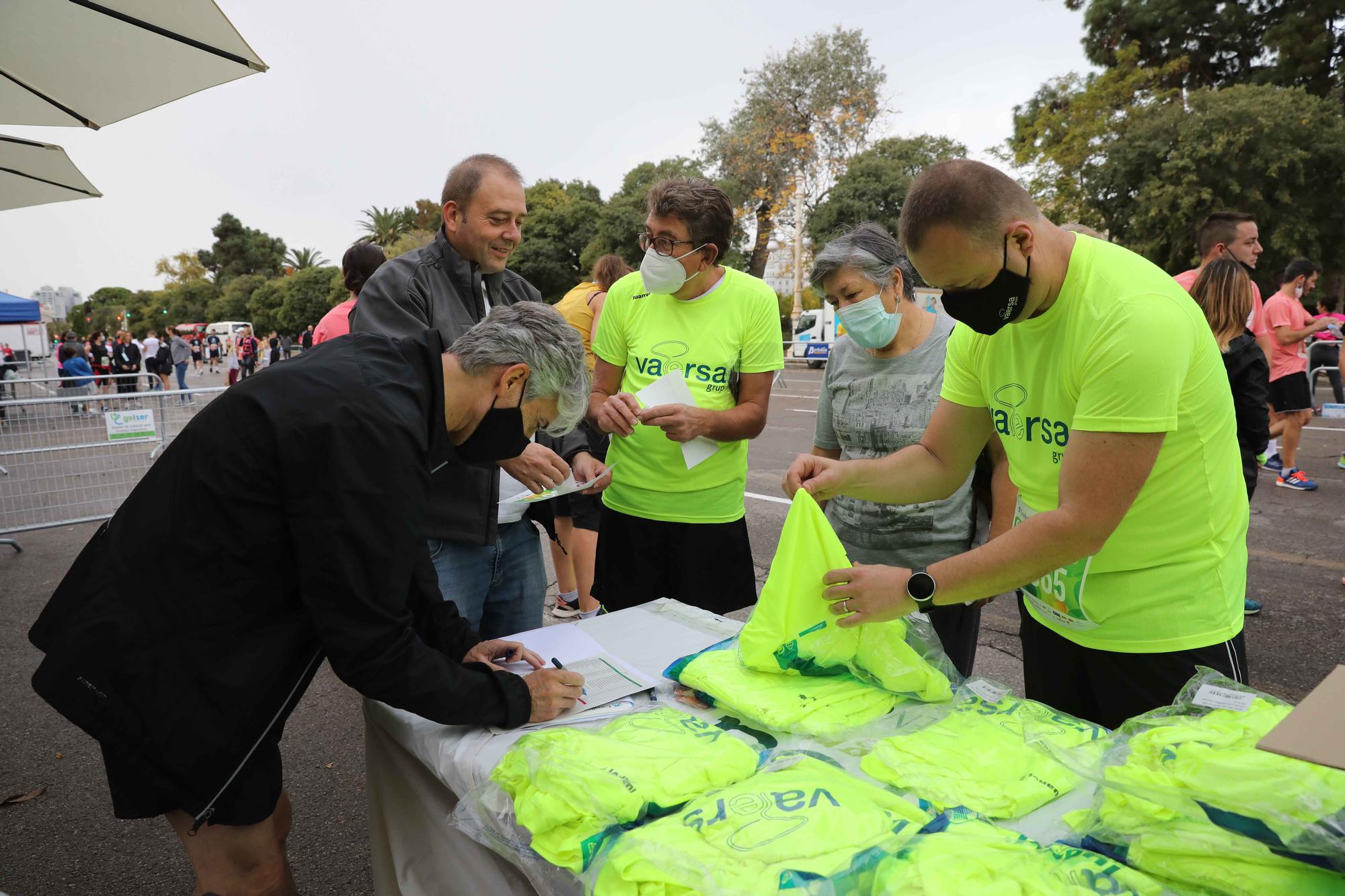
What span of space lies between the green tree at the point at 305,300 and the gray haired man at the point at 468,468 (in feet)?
177

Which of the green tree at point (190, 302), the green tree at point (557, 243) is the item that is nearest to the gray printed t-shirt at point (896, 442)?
the green tree at point (557, 243)

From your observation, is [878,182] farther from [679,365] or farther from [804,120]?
[679,365]

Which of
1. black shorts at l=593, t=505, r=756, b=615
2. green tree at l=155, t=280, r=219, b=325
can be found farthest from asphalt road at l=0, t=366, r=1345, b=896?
green tree at l=155, t=280, r=219, b=325

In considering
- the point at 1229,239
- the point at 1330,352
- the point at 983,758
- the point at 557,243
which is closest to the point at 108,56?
the point at 983,758

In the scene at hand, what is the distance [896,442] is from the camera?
2.66 metres

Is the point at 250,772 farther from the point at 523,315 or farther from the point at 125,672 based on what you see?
the point at 523,315

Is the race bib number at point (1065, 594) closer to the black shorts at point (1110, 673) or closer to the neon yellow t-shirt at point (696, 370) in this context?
the black shorts at point (1110, 673)

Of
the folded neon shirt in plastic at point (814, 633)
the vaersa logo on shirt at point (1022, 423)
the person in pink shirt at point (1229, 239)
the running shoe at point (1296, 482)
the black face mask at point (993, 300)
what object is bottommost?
the running shoe at point (1296, 482)

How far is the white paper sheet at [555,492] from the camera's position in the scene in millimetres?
2471

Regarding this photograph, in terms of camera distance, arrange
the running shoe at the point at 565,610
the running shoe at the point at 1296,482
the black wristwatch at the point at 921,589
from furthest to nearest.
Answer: the running shoe at the point at 1296,482
the running shoe at the point at 565,610
the black wristwatch at the point at 921,589

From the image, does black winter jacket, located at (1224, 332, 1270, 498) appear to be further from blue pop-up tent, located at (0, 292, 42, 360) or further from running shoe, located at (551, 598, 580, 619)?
blue pop-up tent, located at (0, 292, 42, 360)

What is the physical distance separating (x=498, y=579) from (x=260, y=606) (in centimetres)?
113

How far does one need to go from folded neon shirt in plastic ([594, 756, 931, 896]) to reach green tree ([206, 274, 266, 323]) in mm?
80748

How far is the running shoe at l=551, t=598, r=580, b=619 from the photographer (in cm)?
485
